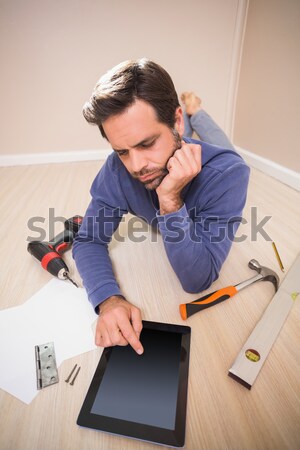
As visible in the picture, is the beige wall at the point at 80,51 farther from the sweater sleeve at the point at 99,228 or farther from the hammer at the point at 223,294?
the hammer at the point at 223,294

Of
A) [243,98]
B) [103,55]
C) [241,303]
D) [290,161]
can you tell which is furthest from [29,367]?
[243,98]

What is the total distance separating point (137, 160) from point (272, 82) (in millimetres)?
1346

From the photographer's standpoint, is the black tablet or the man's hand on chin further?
the man's hand on chin

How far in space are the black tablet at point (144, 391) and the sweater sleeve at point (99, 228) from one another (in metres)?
0.21

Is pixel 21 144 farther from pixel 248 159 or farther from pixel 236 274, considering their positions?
pixel 236 274

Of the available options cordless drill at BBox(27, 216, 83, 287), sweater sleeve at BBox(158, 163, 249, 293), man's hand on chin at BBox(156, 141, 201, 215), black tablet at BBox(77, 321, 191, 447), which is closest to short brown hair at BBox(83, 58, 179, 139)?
man's hand on chin at BBox(156, 141, 201, 215)

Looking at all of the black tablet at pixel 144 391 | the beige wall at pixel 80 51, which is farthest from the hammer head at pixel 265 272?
the beige wall at pixel 80 51

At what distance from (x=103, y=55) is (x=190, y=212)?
5.12 feet

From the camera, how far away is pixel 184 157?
57 centimetres

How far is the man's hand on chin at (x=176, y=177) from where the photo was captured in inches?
21.8

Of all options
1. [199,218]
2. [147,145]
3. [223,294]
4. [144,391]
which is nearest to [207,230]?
[199,218]

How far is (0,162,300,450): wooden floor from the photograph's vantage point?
36 cm

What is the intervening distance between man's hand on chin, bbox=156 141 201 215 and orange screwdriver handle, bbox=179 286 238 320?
0.74 feet

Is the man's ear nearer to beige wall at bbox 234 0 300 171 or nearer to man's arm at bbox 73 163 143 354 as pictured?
man's arm at bbox 73 163 143 354
